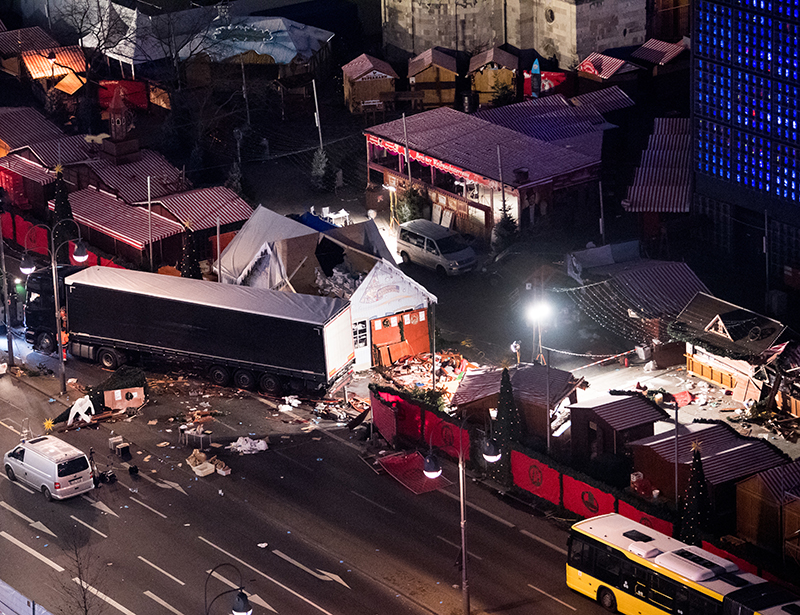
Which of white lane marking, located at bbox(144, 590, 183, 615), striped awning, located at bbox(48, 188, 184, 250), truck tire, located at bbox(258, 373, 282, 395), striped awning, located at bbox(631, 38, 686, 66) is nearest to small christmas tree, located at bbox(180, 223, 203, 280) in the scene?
striped awning, located at bbox(48, 188, 184, 250)

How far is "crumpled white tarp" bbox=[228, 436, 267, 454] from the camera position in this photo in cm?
5441

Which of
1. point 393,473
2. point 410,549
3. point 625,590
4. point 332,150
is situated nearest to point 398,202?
point 332,150

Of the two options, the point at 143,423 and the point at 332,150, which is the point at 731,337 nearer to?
the point at 143,423

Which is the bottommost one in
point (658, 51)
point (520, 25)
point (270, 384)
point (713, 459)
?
point (270, 384)

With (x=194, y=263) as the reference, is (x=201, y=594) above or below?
below

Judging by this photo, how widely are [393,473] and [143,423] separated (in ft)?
36.6

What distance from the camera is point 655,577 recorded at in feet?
137

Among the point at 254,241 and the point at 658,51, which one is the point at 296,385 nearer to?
the point at 254,241

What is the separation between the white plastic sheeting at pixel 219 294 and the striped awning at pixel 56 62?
115ft

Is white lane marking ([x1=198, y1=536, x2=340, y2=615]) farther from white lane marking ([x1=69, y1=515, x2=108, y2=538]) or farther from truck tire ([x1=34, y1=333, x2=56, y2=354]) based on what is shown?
truck tire ([x1=34, y1=333, x2=56, y2=354])

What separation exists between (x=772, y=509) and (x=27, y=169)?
48455 millimetres

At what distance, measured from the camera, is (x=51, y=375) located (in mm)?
61688

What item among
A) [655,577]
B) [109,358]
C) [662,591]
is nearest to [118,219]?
[109,358]

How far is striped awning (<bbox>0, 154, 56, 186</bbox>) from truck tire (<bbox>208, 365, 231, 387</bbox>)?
22.4m
